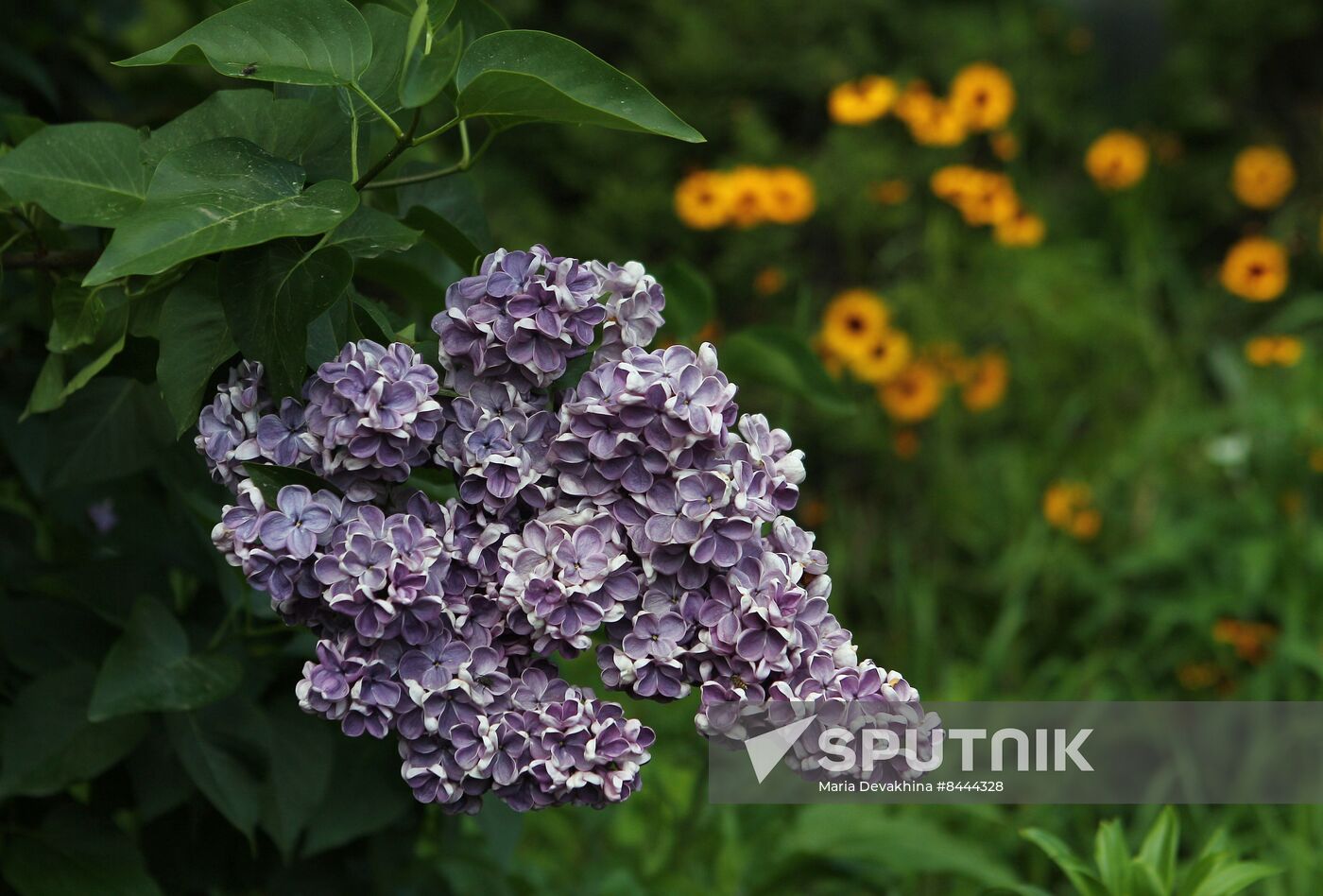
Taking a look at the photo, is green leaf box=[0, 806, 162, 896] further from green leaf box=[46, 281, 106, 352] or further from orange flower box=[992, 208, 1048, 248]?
orange flower box=[992, 208, 1048, 248]

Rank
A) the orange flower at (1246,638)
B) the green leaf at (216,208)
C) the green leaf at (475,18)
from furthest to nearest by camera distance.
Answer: the orange flower at (1246,638)
the green leaf at (475,18)
the green leaf at (216,208)

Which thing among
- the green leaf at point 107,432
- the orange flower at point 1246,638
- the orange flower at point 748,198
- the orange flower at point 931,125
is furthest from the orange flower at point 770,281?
the green leaf at point 107,432

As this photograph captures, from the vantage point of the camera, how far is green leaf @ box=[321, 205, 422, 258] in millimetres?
783

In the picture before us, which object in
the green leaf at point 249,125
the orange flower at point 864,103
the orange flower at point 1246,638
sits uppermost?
the orange flower at point 864,103

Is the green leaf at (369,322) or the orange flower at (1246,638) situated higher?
the orange flower at (1246,638)

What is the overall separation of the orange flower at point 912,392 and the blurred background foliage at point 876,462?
0.10 m

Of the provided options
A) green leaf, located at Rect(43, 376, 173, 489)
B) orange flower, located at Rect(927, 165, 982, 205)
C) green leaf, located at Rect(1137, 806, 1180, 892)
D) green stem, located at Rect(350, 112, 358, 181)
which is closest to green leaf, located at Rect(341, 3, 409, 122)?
green stem, located at Rect(350, 112, 358, 181)

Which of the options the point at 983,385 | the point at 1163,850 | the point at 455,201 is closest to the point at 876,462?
the point at 983,385

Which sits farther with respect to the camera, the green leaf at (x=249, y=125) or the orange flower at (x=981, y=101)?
the orange flower at (x=981, y=101)

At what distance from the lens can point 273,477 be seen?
0.74m

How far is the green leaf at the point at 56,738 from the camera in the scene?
3.32ft

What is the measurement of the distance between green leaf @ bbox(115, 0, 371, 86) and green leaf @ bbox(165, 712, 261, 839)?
53 centimetres

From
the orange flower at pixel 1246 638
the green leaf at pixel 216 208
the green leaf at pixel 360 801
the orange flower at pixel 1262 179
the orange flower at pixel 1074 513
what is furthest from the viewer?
the orange flower at pixel 1262 179

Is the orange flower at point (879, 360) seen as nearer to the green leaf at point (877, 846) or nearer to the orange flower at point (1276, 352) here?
the orange flower at point (1276, 352)
